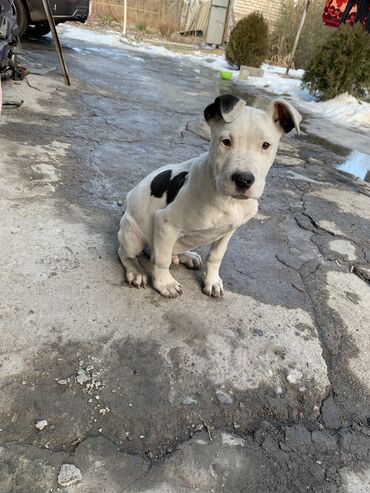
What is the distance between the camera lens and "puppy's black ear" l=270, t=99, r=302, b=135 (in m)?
2.27

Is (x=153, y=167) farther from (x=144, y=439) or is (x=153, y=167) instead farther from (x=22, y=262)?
(x=144, y=439)

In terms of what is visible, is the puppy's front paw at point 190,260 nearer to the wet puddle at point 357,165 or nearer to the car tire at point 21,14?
the wet puddle at point 357,165

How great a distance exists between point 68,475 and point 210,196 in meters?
1.56

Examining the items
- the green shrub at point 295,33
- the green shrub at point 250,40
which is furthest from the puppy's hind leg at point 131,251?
the green shrub at point 295,33

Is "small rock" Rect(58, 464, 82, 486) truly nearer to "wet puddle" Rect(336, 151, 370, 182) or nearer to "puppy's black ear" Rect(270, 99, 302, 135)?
"puppy's black ear" Rect(270, 99, 302, 135)

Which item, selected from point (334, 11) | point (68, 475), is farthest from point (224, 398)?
point (334, 11)

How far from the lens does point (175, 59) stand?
14.9m

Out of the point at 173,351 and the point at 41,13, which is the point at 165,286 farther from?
the point at 41,13

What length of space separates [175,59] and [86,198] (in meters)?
12.5

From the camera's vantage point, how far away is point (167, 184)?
2803 millimetres

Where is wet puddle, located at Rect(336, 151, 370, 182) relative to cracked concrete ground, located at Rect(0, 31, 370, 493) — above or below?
below

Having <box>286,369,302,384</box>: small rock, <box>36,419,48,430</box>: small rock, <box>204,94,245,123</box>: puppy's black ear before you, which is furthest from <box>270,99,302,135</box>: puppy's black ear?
<box>36,419,48,430</box>: small rock

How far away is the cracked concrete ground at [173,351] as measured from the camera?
1.88m

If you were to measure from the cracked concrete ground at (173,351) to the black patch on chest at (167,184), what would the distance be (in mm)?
672
